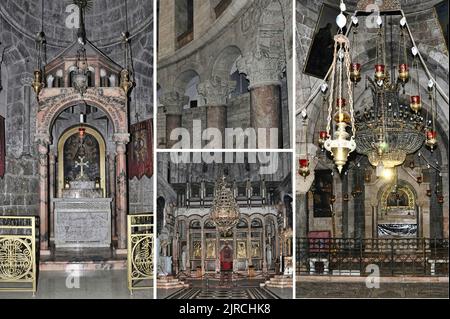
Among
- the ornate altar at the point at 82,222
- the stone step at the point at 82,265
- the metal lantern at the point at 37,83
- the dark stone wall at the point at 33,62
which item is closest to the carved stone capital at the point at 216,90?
the dark stone wall at the point at 33,62

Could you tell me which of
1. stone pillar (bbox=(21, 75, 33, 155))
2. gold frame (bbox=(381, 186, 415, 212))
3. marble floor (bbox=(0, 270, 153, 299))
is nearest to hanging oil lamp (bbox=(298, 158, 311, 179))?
marble floor (bbox=(0, 270, 153, 299))

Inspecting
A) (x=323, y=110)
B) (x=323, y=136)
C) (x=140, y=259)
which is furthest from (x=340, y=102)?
(x=140, y=259)

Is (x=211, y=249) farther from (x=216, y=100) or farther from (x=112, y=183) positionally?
(x=112, y=183)

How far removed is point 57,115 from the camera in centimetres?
914

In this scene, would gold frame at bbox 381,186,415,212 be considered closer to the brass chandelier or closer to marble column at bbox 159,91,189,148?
the brass chandelier

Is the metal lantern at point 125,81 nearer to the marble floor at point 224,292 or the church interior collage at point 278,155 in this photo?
the church interior collage at point 278,155

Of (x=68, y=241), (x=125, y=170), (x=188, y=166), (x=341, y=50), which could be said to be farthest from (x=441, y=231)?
(x=68, y=241)

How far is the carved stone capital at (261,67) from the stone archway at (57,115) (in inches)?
123

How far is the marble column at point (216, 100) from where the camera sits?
21.4 feet

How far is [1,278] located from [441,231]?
18.4ft

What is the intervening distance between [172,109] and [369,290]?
304cm

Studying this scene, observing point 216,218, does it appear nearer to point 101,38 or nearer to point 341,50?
point 341,50

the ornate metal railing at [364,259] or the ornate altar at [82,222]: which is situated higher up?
the ornate altar at [82,222]

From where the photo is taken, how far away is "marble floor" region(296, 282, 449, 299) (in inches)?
261
